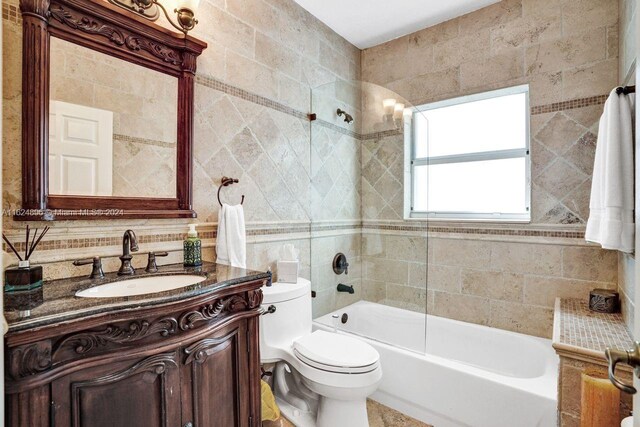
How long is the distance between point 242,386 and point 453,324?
67.4 inches

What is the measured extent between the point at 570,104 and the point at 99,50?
101 inches

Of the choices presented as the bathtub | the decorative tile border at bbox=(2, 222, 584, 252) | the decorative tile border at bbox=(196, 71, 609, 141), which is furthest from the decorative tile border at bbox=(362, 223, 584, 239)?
the decorative tile border at bbox=(196, 71, 609, 141)

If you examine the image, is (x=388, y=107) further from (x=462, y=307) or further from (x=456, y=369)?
(x=456, y=369)

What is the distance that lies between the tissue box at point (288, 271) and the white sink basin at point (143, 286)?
0.69 metres

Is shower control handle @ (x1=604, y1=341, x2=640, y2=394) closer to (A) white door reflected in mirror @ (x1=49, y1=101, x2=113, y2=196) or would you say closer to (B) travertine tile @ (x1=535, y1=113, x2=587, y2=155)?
(A) white door reflected in mirror @ (x1=49, y1=101, x2=113, y2=196)

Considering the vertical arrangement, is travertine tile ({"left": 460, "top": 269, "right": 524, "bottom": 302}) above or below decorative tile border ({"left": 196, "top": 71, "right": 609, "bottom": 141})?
below

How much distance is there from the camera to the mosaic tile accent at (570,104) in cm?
205

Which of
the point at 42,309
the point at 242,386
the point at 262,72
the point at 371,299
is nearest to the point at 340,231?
the point at 371,299

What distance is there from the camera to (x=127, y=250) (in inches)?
56.2

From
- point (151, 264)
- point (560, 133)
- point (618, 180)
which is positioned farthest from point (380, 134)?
point (151, 264)

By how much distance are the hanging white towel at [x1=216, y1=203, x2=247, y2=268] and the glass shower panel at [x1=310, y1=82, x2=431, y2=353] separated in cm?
80

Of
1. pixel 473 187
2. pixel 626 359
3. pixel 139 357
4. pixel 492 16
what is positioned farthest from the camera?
pixel 473 187

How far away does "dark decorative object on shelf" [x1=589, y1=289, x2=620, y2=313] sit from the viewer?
181cm

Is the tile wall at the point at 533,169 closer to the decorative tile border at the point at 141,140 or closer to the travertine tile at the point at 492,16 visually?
the travertine tile at the point at 492,16
